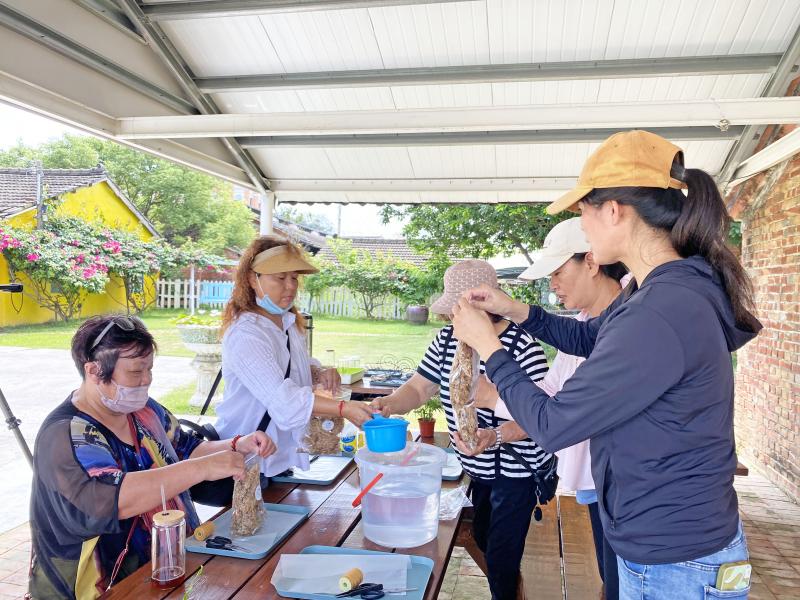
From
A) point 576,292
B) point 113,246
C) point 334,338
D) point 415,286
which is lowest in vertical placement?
point 334,338

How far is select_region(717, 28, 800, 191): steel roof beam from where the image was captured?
318 cm

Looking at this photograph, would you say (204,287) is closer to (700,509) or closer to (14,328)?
(14,328)

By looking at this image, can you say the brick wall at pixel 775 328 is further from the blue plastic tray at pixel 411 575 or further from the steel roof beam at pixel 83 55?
the steel roof beam at pixel 83 55

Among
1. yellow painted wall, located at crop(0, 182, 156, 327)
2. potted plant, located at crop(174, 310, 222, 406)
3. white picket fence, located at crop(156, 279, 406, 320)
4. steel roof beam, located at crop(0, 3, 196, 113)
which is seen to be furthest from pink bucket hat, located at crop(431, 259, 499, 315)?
white picket fence, located at crop(156, 279, 406, 320)

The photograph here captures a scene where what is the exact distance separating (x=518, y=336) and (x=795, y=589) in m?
2.38

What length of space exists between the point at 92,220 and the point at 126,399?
44.9ft

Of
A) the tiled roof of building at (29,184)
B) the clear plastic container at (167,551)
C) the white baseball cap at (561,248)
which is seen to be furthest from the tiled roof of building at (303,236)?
the tiled roof of building at (29,184)

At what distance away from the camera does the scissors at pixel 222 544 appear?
1563 millimetres

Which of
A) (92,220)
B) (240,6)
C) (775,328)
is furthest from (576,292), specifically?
(92,220)

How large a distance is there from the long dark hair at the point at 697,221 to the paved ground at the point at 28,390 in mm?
4346

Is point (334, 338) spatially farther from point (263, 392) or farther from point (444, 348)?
point (263, 392)

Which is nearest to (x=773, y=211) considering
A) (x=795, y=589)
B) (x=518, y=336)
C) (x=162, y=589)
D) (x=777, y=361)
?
(x=777, y=361)

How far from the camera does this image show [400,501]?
1672 mm

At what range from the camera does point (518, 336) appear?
215 centimetres
